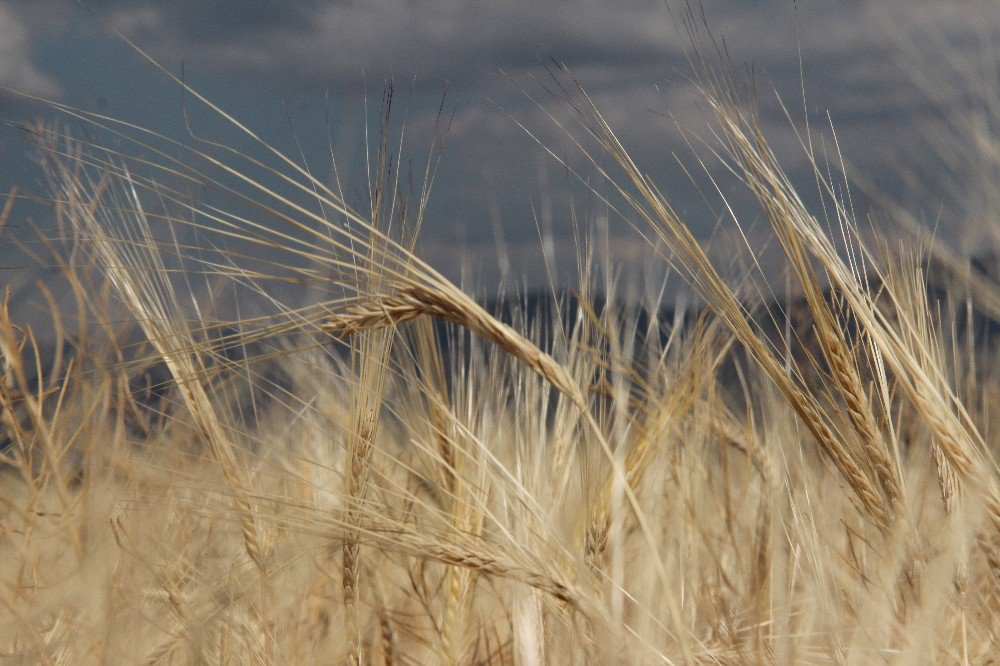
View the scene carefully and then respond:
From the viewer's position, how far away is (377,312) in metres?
1.05

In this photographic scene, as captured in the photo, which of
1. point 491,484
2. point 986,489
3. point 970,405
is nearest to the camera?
point 986,489

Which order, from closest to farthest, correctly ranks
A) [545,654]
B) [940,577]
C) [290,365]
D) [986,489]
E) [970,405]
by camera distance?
[940,577], [986,489], [545,654], [970,405], [290,365]

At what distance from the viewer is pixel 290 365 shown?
80.3 inches

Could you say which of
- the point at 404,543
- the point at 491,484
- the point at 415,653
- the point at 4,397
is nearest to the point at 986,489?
the point at 404,543

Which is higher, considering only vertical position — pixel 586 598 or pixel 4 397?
pixel 4 397

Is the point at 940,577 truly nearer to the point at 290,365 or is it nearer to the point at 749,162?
the point at 749,162

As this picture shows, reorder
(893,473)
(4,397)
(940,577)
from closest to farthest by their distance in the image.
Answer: (940,577) → (893,473) → (4,397)

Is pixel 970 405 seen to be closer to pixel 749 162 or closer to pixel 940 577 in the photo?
pixel 749 162

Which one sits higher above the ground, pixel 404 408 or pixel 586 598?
pixel 404 408

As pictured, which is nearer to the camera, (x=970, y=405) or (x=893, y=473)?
(x=893, y=473)

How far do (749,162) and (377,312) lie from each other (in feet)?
1.56

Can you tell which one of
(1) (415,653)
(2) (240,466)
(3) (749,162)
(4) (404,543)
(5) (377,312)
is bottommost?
(1) (415,653)

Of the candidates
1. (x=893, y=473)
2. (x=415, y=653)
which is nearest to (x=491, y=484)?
(x=415, y=653)

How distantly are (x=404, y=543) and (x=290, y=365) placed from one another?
114cm
